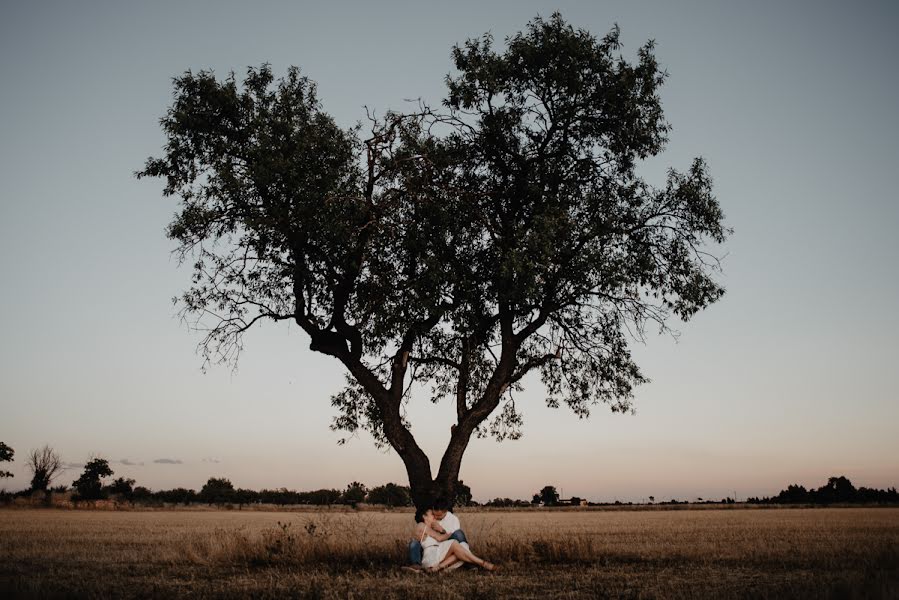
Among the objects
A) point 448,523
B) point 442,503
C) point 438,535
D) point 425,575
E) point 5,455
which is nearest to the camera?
point 425,575

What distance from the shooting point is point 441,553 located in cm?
1334

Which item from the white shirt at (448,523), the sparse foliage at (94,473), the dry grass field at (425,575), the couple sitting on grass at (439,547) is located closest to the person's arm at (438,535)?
the couple sitting on grass at (439,547)

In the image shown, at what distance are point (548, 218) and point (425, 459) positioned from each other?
638 centimetres

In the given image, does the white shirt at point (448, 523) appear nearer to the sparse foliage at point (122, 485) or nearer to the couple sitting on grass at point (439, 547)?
the couple sitting on grass at point (439, 547)

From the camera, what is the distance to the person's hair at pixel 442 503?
48.2 feet

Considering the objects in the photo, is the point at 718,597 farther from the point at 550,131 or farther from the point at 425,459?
the point at 550,131

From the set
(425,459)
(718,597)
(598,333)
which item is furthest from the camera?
(598,333)

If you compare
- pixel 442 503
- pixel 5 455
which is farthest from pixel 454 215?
pixel 5 455

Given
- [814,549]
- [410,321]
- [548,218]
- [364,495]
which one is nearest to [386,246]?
[410,321]

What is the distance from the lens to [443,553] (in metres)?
13.3

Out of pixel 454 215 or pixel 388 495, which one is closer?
pixel 454 215

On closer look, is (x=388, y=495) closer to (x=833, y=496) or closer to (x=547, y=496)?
(x=547, y=496)

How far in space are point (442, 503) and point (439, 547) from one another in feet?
5.56

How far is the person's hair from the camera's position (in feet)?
48.2
